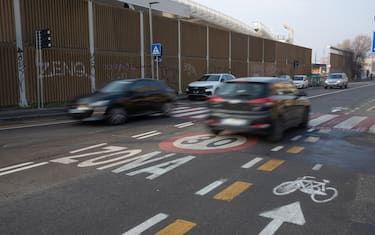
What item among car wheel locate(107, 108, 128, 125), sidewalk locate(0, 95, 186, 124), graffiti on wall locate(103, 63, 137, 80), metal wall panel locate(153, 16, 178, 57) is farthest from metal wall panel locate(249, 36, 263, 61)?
car wheel locate(107, 108, 128, 125)

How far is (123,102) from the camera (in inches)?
469

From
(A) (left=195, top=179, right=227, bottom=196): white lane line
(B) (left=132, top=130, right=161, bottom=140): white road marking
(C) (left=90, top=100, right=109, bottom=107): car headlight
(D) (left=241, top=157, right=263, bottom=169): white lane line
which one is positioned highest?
(C) (left=90, top=100, right=109, bottom=107): car headlight

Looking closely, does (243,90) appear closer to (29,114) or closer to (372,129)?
(372,129)

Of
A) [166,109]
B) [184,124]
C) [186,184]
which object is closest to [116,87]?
[166,109]

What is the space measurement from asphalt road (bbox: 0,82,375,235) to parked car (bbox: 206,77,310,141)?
0.41 m

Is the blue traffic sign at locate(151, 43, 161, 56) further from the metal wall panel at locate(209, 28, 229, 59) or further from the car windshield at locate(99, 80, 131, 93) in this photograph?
the metal wall panel at locate(209, 28, 229, 59)

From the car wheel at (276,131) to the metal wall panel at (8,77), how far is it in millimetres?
13425

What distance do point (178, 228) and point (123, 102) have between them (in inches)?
334

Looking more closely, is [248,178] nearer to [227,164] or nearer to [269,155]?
[227,164]

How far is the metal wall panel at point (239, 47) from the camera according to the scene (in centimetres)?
3656

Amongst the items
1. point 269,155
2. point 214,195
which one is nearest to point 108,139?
point 269,155

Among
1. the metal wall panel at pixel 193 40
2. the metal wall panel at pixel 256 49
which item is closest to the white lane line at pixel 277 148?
the metal wall panel at pixel 193 40

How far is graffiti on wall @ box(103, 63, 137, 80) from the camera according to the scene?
22186mm

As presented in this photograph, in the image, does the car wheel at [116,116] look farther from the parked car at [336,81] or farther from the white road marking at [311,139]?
the parked car at [336,81]
